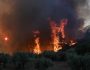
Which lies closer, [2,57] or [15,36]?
[2,57]

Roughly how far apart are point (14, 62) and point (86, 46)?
18939mm

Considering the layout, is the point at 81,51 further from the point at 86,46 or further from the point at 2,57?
the point at 2,57

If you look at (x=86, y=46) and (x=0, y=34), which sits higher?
(x=0, y=34)

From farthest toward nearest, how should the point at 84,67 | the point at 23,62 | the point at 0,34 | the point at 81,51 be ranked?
the point at 0,34
the point at 81,51
the point at 23,62
the point at 84,67

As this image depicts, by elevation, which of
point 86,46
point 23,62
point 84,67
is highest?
point 86,46

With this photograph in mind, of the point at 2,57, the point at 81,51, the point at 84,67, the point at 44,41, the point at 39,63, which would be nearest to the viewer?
the point at 84,67

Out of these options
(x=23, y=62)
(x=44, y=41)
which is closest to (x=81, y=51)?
(x=23, y=62)

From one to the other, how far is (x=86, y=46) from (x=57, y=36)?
32.9 metres

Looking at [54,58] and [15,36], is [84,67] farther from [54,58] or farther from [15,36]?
[15,36]

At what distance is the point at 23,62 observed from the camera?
52.6 m

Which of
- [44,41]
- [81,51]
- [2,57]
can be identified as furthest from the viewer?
[44,41]

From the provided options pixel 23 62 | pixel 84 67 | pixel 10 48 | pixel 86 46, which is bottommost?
pixel 84 67

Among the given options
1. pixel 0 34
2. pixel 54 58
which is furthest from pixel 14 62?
pixel 0 34

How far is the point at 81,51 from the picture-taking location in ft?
209
